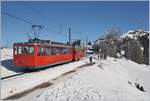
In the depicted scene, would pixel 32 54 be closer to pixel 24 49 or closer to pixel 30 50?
pixel 30 50

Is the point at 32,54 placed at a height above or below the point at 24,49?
below

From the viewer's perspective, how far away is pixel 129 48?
305ft

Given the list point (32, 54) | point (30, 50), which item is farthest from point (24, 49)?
point (32, 54)

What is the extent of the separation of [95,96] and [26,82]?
618 cm

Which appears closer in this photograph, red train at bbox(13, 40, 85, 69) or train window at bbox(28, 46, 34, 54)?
red train at bbox(13, 40, 85, 69)

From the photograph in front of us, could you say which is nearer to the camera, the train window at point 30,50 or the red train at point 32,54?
the red train at point 32,54

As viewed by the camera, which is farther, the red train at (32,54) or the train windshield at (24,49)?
the train windshield at (24,49)

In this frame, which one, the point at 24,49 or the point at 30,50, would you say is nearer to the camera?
the point at 30,50

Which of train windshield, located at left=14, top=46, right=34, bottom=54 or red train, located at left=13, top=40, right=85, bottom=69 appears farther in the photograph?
train windshield, located at left=14, top=46, right=34, bottom=54

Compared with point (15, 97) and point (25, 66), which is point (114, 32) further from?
point (15, 97)

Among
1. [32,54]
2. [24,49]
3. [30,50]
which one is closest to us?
[32,54]

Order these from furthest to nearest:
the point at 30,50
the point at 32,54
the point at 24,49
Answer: the point at 24,49 < the point at 30,50 < the point at 32,54

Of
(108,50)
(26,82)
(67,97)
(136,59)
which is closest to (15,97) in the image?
(67,97)

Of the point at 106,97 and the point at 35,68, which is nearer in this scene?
the point at 106,97
